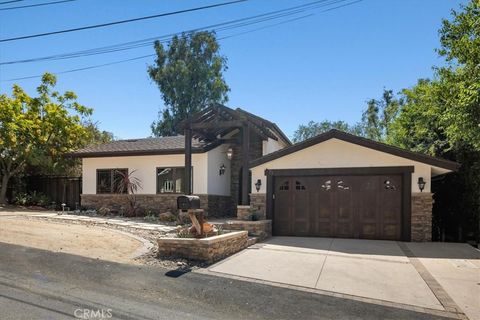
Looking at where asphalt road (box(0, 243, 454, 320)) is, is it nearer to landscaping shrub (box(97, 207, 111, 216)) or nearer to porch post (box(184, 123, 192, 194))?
porch post (box(184, 123, 192, 194))

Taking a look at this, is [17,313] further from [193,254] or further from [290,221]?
A: [290,221]

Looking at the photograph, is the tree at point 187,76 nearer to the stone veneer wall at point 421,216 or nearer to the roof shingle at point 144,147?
the roof shingle at point 144,147

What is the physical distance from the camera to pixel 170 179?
62.1 ft

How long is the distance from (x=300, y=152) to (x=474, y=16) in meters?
6.81

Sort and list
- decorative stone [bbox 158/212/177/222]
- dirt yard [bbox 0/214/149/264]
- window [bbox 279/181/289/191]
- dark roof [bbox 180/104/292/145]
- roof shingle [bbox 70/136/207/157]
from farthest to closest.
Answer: roof shingle [bbox 70/136/207/157] → decorative stone [bbox 158/212/177/222] → dark roof [bbox 180/104/292/145] → window [bbox 279/181/289/191] → dirt yard [bbox 0/214/149/264]

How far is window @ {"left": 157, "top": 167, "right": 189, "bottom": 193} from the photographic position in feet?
61.6

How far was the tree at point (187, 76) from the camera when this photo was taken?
35.4m

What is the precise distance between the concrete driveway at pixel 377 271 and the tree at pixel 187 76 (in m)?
24.8

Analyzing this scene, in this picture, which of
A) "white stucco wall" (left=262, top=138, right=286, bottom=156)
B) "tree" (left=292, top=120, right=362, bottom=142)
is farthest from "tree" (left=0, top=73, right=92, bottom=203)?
"tree" (left=292, top=120, right=362, bottom=142)

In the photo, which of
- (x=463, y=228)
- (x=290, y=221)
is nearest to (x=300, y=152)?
(x=290, y=221)

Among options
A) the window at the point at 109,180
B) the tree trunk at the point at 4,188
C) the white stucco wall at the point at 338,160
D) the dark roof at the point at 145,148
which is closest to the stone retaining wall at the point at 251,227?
the white stucco wall at the point at 338,160

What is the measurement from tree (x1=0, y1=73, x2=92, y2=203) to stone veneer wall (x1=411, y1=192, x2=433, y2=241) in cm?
1740

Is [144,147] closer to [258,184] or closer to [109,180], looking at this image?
[109,180]

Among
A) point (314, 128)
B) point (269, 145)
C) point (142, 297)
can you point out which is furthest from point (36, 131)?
point (314, 128)
